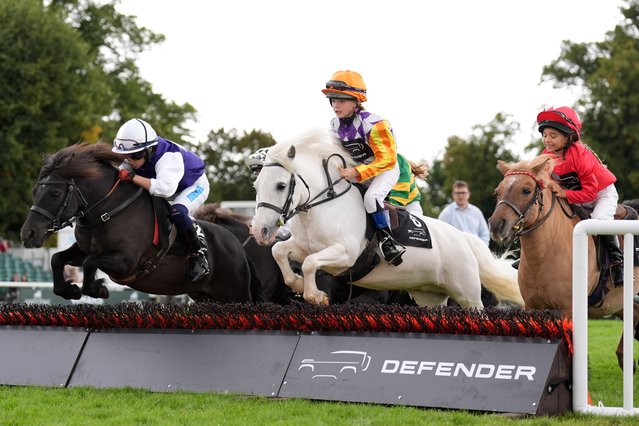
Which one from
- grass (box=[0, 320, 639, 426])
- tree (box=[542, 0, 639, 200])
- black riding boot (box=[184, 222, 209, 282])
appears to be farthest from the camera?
tree (box=[542, 0, 639, 200])

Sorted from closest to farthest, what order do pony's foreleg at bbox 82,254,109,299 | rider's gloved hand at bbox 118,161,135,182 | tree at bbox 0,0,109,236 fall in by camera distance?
pony's foreleg at bbox 82,254,109,299
rider's gloved hand at bbox 118,161,135,182
tree at bbox 0,0,109,236

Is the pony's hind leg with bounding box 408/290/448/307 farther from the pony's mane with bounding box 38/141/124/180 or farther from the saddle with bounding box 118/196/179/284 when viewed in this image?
the pony's mane with bounding box 38/141/124/180

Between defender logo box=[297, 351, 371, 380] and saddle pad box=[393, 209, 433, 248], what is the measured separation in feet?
6.66

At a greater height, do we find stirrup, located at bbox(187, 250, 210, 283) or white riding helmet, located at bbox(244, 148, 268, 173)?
white riding helmet, located at bbox(244, 148, 268, 173)

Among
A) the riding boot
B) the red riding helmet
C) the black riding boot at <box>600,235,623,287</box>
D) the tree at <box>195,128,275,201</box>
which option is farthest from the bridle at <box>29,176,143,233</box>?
the tree at <box>195,128,275,201</box>

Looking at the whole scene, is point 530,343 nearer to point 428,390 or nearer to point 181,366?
point 428,390

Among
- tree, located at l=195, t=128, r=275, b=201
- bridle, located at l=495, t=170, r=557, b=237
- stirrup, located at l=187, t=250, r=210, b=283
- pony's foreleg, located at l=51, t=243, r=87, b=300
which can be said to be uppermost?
bridle, located at l=495, t=170, r=557, b=237

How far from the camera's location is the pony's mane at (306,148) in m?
7.62

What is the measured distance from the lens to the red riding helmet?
754 centimetres

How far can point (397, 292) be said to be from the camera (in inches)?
405

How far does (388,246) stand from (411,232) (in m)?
0.52

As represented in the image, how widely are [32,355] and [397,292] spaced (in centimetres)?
406

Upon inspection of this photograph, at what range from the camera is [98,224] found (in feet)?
26.9

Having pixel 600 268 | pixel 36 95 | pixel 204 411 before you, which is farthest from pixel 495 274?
pixel 36 95
